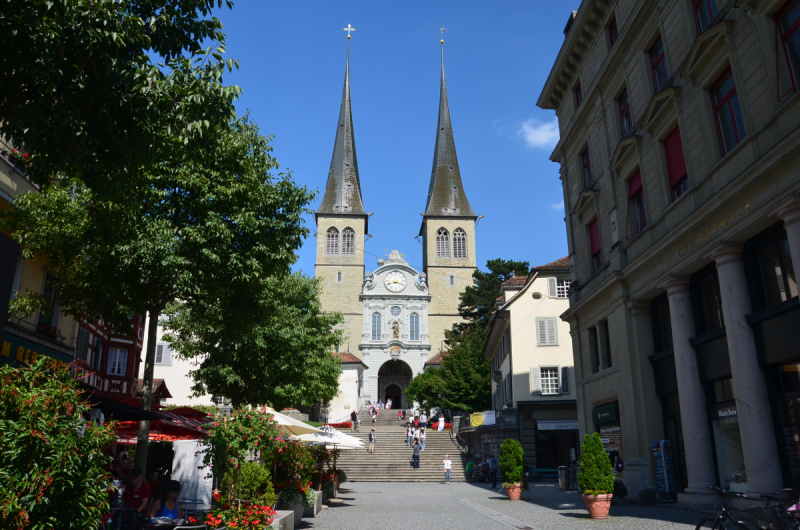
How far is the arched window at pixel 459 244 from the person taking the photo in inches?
3285

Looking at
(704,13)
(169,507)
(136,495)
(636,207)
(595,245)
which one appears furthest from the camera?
(595,245)

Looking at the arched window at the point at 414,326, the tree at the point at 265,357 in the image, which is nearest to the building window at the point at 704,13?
the tree at the point at 265,357

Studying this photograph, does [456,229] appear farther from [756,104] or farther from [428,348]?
[756,104]

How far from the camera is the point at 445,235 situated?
84375 millimetres

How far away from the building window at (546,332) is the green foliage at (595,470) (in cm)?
1907

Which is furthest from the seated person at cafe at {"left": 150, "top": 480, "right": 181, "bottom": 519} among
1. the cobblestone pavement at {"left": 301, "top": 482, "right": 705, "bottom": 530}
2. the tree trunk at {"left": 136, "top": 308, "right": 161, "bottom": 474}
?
the tree trunk at {"left": 136, "top": 308, "right": 161, "bottom": 474}

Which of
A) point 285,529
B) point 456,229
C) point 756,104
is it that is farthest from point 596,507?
point 456,229

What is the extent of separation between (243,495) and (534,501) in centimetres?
1147

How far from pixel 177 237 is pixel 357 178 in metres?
74.0

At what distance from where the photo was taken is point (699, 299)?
590 inches

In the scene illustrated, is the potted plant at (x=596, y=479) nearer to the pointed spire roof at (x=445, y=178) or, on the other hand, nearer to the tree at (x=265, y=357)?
the tree at (x=265, y=357)

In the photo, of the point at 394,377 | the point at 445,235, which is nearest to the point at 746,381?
the point at 394,377

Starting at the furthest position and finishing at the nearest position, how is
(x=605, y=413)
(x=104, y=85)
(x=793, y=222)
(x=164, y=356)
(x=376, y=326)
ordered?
(x=376, y=326), (x=164, y=356), (x=605, y=413), (x=793, y=222), (x=104, y=85)

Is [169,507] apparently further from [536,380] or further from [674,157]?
[536,380]
